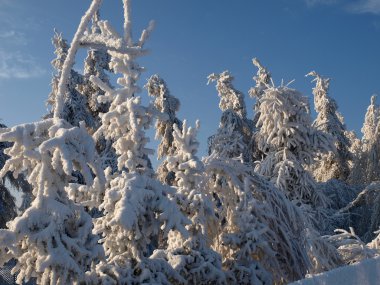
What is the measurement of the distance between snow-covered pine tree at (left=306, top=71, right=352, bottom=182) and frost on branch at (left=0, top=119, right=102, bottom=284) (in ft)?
66.1

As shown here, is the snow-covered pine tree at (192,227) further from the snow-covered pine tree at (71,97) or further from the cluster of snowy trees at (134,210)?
the snow-covered pine tree at (71,97)

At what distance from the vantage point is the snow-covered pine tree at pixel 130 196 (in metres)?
5.54

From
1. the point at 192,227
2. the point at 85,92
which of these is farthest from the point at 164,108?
the point at 192,227

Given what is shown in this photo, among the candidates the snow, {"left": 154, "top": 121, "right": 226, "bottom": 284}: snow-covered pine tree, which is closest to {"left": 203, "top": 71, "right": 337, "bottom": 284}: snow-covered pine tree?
{"left": 154, "top": 121, "right": 226, "bottom": 284}: snow-covered pine tree

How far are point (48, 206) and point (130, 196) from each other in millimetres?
1168

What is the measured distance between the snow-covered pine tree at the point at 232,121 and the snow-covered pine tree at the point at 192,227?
47.1 feet

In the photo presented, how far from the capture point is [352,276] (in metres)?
4.59

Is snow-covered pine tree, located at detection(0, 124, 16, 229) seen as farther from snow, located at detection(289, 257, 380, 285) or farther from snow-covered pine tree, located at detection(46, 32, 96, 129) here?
snow, located at detection(289, 257, 380, 285)

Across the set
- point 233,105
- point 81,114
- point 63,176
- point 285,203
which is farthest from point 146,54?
point 233,105

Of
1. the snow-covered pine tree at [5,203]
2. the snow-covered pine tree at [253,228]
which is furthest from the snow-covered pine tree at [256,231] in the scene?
the snow-covered pine tree at [5,203]

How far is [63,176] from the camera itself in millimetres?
4832

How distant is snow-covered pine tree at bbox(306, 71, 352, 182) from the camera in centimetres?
2405

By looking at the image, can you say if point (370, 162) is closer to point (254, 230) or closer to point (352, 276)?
point (254, 230)

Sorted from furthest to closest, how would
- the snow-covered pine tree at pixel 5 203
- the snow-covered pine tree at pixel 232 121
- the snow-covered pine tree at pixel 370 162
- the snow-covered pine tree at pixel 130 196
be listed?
the snow-covered pine tree at pixel 232 121 < the snow-covered pine tree at pixel 370 162 < the snow-covered pine tree at pixel 5 203 < the snow-covered pine tree at pixel 130 196
